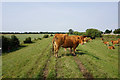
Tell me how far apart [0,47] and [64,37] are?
17218mm

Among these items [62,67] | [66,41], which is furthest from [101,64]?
[66,41]

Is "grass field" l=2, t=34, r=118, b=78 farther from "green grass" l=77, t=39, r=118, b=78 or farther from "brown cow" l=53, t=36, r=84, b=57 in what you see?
"brown cow" l=53, t=36, r=84, b=57

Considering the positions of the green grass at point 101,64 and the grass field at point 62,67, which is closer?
the grass field at point 62,67

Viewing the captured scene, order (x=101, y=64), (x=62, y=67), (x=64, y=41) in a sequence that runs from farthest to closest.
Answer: (x=64, y=41)
(x=101, y=64)
(x=62, y=67)

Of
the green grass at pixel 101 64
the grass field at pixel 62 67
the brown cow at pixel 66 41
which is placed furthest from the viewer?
the brown cow at pixel 66 41

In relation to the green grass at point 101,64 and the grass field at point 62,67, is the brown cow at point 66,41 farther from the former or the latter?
the green grass at point 101,64

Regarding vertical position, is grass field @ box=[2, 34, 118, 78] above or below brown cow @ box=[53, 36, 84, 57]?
below

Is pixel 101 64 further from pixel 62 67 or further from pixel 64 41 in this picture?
pixel 64 41

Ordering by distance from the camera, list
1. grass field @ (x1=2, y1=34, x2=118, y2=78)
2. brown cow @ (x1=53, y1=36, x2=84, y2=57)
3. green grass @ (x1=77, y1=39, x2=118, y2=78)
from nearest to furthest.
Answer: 1. grass field @ (x1=2, y1=34, x2=118, y2=78)
2. green grass @ (x1=77, y1=39, x2=118, y2=78)
3. brown cow @ (x1=53, y1=36, x2=84, y2=57)

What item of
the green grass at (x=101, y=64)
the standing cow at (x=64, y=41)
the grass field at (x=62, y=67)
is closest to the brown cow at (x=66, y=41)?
the standing cow at (x=64, y=41)

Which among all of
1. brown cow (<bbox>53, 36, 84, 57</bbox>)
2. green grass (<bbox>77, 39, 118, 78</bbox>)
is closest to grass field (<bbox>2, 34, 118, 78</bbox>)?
green grass (<bbox>77, 39, 118, 78</bbox>)

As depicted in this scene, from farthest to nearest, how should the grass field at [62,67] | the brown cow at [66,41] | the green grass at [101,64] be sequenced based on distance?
the brown cow at [66,41] < the green grass at [101,64] < the grass field at [62,67]

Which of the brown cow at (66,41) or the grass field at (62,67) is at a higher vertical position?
the brown cow at (66,41)

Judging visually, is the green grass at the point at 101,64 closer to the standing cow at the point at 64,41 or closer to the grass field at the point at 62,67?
the grass field at the point at 62,67
